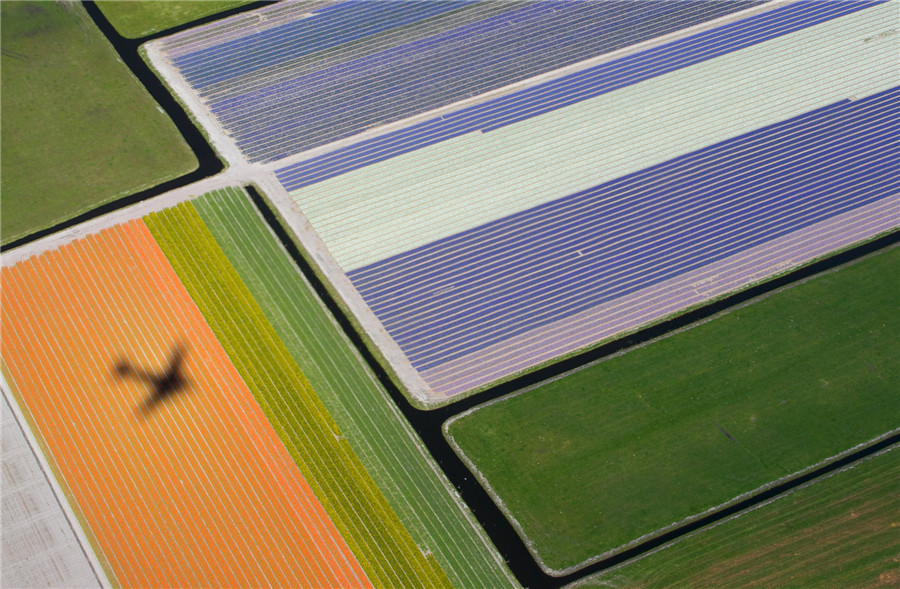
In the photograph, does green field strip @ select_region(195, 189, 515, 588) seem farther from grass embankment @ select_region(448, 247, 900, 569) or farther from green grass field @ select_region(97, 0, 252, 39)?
green grass field @ select_region(97, 0, 252, 39)

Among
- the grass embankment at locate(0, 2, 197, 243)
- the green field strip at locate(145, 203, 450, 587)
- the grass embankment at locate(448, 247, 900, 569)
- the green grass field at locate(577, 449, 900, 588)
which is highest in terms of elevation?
the grass embankment at locate(0, 2, 197, 243)

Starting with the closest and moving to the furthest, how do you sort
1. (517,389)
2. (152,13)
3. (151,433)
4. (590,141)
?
(151,433), (517,389), (590,141), (152,13)

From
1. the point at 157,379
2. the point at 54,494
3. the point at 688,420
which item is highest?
the point at 157,379

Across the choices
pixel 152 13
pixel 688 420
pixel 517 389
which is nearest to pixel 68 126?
pixel 152 13

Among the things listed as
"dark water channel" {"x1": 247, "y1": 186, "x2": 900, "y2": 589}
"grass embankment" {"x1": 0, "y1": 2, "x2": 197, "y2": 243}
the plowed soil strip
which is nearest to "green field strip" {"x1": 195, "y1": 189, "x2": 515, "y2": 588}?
"dark water channel" {"x1": 247, "y1": 186, "x2": 900, "y2": 589}

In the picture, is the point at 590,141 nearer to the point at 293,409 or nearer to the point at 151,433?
the point at 293,409

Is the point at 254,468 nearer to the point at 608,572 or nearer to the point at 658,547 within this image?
the point at 608,572

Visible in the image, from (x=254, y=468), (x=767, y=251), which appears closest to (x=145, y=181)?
(x=254, y=468)
